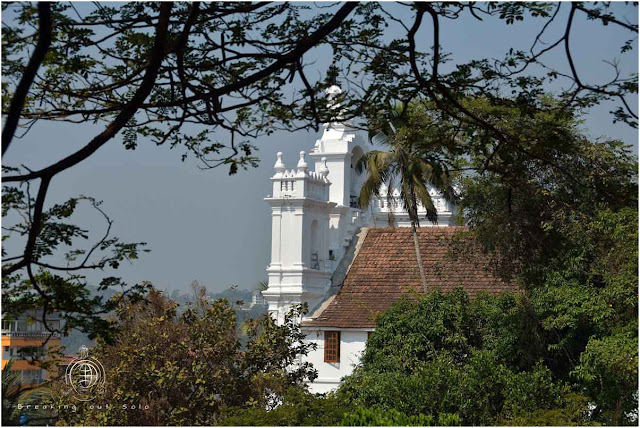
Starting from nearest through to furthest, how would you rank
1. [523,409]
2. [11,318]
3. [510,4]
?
[11,318], [510,4], [523,409]

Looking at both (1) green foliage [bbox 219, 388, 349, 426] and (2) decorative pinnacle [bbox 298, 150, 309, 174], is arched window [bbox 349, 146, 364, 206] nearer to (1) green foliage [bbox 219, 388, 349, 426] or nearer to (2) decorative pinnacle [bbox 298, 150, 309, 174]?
(2) decorative pinnacle [bbox 298, 150, 309, 174]

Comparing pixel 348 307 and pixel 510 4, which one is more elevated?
pixel 510 4

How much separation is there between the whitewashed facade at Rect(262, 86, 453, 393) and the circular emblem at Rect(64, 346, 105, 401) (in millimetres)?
8576

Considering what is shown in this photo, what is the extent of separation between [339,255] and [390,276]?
2.18 meters

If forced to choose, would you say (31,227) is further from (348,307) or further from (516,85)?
(348,307)

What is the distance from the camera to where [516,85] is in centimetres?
737

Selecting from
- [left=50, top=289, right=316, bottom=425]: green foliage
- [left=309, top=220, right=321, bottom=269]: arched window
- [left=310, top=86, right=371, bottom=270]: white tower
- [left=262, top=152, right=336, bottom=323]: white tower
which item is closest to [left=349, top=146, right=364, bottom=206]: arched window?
[left=310, top=86, right=371, bottom=270]: white tower

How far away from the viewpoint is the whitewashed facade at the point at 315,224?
26.1 metres

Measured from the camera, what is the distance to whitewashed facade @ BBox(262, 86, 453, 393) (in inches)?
1028

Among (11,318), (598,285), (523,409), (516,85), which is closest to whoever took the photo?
Answer: (11,318)

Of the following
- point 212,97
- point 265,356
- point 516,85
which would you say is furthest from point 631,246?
point 212,97

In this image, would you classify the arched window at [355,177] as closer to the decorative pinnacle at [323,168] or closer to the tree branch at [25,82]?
the decorative pinnacle at [323,168]

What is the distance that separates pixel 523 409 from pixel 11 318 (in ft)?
31.9


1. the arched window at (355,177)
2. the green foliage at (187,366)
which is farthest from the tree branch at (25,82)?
the arched window at (355,177)
